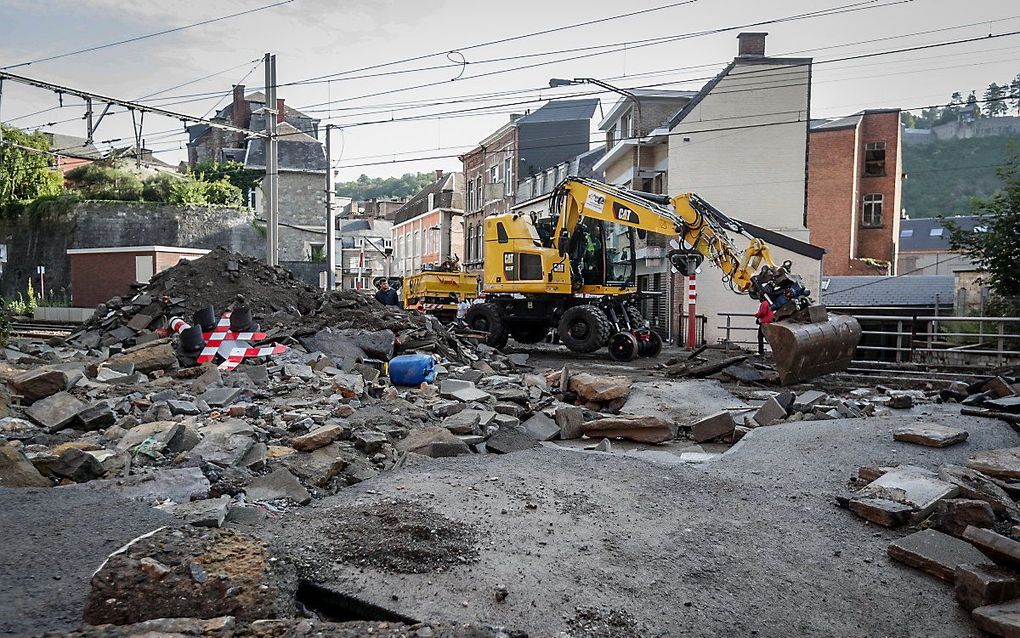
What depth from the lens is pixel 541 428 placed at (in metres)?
8.14

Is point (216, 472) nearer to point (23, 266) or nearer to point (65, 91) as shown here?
point (65, 91)

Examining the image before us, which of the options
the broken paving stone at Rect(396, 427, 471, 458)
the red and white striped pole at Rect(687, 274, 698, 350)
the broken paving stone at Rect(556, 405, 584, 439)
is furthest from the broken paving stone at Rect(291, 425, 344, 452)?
the red and white striped pole at Rect(687, 274, 698, 350)

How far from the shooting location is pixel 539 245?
1788cm

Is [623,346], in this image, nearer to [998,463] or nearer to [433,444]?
[433,444]

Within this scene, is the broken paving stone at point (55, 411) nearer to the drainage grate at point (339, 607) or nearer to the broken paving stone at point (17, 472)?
the broken paving stone at point (17, 472)

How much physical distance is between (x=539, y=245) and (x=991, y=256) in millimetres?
9936

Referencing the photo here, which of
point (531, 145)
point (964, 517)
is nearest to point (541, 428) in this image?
point (964, 517)

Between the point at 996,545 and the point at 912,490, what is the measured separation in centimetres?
118

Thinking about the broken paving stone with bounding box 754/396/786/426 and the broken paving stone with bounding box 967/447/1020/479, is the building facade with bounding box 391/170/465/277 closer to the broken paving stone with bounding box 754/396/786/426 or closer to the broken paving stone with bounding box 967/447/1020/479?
the broken paving stone with bounding box 754/396/786/426

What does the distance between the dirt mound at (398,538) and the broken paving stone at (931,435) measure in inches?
178

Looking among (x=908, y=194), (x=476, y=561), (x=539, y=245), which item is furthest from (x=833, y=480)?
(x=908, y=194)

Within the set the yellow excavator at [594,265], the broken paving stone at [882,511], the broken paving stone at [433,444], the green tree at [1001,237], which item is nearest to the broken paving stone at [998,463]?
the broken paving stone at [882,511]

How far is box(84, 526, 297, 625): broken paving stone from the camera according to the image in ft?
11.1

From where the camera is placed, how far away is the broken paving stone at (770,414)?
28.4ft
